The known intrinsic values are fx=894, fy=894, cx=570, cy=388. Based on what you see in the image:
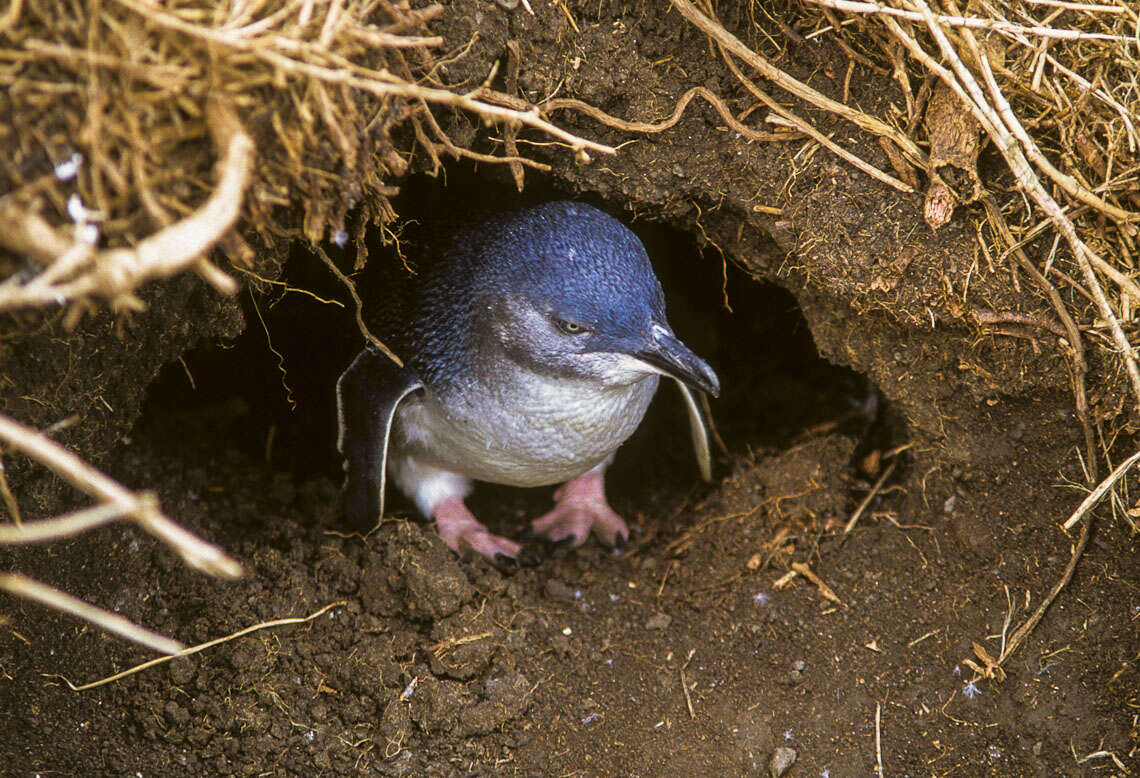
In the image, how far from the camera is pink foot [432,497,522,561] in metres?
3.84

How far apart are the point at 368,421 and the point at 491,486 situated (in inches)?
45.6

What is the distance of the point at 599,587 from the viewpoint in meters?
3.59

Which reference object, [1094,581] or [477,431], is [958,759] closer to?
[1094,581]

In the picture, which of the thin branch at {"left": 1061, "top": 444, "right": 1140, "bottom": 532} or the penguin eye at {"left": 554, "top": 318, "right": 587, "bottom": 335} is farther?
the penguin eye at {"left": 554, "top": 318, "right": 587, "bottom": 335}

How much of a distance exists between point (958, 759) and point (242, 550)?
2.59 m

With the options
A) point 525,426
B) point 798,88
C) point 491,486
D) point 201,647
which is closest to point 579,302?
point 525,426

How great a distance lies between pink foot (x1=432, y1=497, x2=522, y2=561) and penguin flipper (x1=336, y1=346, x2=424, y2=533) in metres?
0.40

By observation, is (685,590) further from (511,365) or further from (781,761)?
(511,365)

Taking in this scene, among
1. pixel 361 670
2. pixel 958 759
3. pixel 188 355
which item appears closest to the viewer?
pixel 958 759

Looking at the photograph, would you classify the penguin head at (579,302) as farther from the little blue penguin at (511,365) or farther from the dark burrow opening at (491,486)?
the dark burrow opening at (491,486)

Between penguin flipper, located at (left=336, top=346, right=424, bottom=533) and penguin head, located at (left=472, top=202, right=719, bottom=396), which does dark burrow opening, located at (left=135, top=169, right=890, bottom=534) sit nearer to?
penguin flipper, located at (left=336, top=346, right=424, bottom=533)

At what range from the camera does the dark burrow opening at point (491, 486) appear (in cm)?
383

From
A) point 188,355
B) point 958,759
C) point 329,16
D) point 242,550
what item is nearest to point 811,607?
point 958,759

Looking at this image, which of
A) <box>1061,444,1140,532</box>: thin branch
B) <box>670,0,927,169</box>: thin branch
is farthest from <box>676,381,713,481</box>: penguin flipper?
<box>1061,444,1140,532</box>: thin branch
